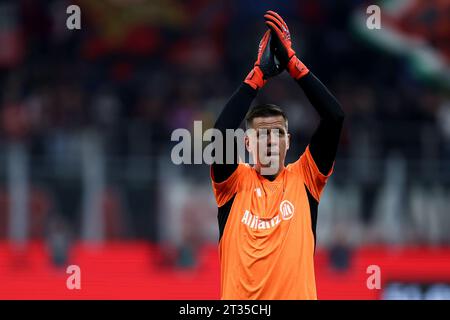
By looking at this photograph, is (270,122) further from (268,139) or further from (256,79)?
(256,79)

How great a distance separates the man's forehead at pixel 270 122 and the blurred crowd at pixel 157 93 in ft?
24.4

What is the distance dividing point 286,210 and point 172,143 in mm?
8620

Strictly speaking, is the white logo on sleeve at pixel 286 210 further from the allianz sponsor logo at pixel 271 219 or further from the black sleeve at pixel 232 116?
the black sleeve at pixel 232 116

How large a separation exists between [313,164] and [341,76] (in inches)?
466

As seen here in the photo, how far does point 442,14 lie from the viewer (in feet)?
59.4

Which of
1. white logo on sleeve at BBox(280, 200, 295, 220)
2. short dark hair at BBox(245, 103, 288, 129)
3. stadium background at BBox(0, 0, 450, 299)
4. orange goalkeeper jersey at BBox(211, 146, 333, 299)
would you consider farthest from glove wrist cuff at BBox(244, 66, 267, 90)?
stadium background at BBox(0, 0, 450, 299)

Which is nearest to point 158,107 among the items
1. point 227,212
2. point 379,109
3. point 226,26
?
point 226,26

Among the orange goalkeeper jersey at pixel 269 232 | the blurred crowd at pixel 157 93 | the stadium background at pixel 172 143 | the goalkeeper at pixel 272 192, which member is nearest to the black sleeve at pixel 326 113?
the goalkeeper at pixel 272 192

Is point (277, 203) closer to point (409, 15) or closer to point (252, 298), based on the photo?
point (252, 298)

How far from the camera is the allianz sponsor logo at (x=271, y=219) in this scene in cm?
525

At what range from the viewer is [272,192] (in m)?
5.37

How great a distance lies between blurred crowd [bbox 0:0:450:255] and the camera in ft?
42.1

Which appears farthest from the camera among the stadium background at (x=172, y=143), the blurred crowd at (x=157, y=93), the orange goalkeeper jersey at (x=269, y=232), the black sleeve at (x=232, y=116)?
the blurred crowd at (x=157, y=93)

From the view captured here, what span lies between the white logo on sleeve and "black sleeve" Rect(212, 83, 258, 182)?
0.34 meters
